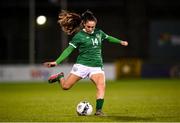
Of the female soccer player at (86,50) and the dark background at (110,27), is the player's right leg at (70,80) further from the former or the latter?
the dark background at (110,27)

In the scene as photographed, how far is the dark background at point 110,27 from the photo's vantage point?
41.5 metres

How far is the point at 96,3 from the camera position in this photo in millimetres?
45688

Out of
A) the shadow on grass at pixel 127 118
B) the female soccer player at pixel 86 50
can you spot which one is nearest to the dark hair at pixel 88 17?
the female soccer player at pixel 86 50

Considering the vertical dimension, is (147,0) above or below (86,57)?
above

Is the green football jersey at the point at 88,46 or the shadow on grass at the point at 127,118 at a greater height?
the green football jersey at the point at 88,46

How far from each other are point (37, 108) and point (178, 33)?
28004 mm

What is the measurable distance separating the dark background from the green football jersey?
86.2 ft

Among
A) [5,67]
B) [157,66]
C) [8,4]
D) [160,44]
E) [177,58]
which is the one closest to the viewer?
[5,67]

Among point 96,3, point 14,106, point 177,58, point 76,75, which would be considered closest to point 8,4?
point 96,3

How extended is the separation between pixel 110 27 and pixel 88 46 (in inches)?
1265

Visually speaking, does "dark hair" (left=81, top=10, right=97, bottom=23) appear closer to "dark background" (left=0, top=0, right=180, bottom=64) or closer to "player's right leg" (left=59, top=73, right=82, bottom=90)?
"player's right leg" (left=59, top=73, right=82, bottom=90)

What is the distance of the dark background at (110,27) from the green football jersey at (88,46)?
26.3 metres

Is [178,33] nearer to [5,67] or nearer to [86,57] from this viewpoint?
[5,67]

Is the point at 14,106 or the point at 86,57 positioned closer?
the point at 86,57
